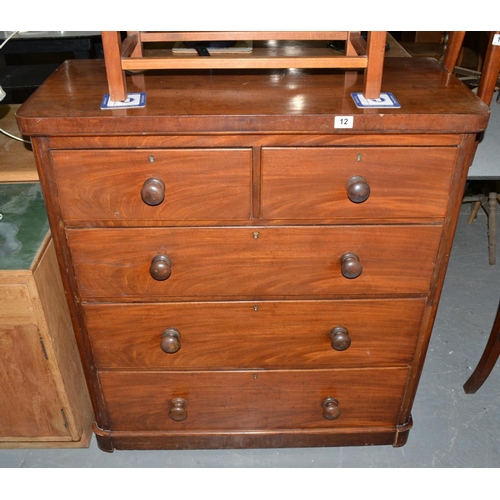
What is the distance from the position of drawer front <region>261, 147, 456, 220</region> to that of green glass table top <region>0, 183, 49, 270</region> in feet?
2.39

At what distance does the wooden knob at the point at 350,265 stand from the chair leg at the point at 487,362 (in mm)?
880

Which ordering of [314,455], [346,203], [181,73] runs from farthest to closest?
[314,455]
[181,73]
[346,203]

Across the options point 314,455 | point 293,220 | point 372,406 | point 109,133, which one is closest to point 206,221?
point 293,220

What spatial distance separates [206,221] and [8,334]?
0.75 m

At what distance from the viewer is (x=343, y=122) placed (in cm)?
129

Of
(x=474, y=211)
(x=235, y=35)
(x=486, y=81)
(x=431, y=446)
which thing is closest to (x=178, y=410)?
(x=431, y=446)

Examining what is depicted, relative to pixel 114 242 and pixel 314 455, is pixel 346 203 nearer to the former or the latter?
pixel 114 242

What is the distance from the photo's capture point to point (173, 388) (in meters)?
1.80

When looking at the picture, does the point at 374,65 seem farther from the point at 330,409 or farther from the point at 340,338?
the point at 330,409

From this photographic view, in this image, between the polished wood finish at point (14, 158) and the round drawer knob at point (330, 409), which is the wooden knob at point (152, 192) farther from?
the round drawer knob at point (330, 409)

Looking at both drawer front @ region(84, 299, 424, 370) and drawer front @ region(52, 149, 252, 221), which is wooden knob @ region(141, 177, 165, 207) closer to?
drawer front @ region(52, 149, 252, 221)

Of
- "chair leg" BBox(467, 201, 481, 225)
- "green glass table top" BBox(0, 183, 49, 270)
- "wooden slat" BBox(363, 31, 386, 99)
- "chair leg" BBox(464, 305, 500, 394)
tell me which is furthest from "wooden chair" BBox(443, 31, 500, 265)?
Result: "green glass table top" BBox(0, 183, 49, 270)

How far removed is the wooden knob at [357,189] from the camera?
136 centimetres

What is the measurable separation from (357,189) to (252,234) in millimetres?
302
